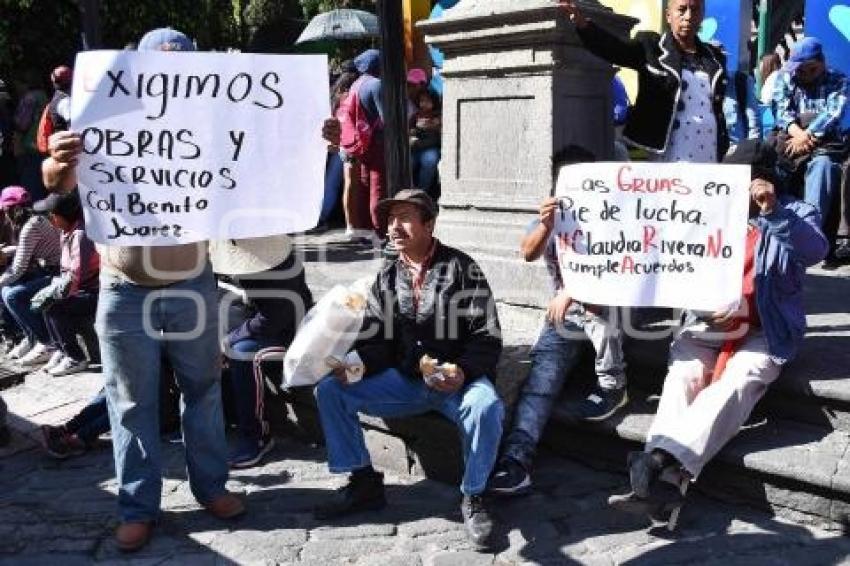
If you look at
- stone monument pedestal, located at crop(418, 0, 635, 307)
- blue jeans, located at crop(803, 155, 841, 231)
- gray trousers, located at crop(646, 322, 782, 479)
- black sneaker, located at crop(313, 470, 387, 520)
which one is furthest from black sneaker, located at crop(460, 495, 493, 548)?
blue jeans, located at crop(803, 155, 841, 231)

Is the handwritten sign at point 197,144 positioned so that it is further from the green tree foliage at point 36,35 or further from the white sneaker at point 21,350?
the green tree foliage at point 36,35

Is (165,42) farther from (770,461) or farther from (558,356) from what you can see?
(770,461)

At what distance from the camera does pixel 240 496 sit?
4172 millimetres

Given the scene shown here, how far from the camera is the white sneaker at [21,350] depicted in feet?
22.5

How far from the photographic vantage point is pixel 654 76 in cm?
435

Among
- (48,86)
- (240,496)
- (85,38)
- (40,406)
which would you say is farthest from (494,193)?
(48,86)

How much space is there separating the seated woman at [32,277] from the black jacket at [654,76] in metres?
4.49

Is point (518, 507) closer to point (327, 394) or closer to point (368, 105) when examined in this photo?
point (327, 394)

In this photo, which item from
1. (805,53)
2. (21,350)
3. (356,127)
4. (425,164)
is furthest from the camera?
(425,164)

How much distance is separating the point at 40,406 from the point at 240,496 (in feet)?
7.01

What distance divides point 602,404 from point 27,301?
4698 mm

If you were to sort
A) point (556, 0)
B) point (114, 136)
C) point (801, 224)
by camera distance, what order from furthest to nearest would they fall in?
point (556, 0) < point (801, 224) < point (114, 136)

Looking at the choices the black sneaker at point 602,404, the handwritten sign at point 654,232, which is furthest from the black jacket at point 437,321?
the black sneaker at point 602,404

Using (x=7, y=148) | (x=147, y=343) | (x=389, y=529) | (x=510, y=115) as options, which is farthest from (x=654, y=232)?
(x=7, y=148)
